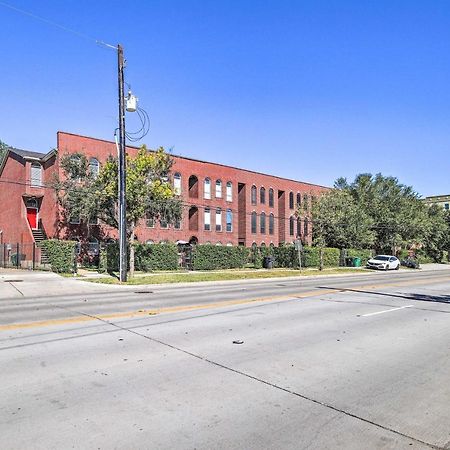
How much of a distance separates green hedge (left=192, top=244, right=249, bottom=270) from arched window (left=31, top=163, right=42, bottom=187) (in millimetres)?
16667

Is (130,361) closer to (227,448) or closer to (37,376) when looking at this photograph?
(37,376)

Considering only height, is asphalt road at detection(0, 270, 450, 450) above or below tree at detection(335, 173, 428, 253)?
below

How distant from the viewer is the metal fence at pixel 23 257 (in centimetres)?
3130

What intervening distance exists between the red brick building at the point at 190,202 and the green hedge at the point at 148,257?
4798 millimetres

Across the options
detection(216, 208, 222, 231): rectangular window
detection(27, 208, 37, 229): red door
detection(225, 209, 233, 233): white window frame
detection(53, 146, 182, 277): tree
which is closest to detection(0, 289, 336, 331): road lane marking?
detection(53, 146, 182, 277): tree

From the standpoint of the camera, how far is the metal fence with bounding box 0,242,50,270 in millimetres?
31297

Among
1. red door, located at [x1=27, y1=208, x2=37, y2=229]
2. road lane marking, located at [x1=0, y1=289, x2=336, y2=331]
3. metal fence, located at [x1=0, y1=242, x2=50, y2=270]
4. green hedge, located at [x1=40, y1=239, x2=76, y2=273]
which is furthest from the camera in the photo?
red door, located at [x1=27, y1=208, x2=37, y2=229]

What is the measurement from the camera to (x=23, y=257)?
35.7 meters

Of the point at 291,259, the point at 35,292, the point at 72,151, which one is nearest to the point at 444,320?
the point at 35,292

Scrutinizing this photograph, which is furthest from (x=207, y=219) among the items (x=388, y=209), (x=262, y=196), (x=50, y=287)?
(x=50, y=287)

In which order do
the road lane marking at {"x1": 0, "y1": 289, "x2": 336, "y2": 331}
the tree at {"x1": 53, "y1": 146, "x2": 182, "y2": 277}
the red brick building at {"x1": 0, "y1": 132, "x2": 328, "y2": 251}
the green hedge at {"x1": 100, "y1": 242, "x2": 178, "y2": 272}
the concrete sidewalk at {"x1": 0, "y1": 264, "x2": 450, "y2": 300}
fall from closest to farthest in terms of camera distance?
the road lane marking at {"x1": 0, "y1": 289, "x2": 336, "y2": 331}, the concrete sidewalk at {"x1": 0, "y1": 264, "x2": 450, "y2": 300}, the tree at {"x1": 53, "y1": 146, "x2": 182, "y2": 277}, the green hedge at {"x1": 100, "y1": 242, "x2": 178, "y2": 272}, the red brick building at {"x1": 0, "y1": 132, "x2": 328, "y2": 251}

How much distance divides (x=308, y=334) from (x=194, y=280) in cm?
1528

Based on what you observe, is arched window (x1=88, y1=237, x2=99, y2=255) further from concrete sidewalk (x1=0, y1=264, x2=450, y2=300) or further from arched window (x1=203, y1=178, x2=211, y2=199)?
arched window (x1=203, y1=178, x2=211, y2=199)

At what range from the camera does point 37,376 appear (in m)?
5.64
